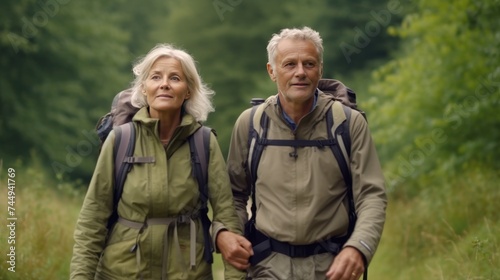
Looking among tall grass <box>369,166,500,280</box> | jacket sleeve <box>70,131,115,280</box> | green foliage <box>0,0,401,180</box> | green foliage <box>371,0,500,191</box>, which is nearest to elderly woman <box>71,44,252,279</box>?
jacket sleeve <box>70,131,115,280</box>

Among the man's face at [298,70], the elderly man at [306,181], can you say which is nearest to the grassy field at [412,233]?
the elderly man at [306,181]

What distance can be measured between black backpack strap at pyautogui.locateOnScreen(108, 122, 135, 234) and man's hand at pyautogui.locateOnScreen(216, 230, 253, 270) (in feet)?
2.13

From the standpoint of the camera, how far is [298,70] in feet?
15.5

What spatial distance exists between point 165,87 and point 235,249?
3.33ft

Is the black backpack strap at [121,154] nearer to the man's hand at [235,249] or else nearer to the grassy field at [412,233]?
the man's hand at [235,249]

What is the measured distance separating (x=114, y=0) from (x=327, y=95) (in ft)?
88.3

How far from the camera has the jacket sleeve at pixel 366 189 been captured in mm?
4516

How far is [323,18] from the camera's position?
32.1m

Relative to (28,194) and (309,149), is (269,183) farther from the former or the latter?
(28,194)

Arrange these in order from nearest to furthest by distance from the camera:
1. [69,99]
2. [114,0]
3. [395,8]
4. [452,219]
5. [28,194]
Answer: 1. [28,194]
2. [452,219]
3. [395,8]
4. [69,99]
5. [114,0]

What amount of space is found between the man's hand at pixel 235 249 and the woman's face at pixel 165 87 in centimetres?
80

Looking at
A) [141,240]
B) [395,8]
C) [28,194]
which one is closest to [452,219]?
[28,194]

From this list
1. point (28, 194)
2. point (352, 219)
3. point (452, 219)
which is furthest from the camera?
point (452, 219)

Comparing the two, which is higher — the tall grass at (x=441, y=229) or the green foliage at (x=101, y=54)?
the green foliage at (x=101, y=54)
